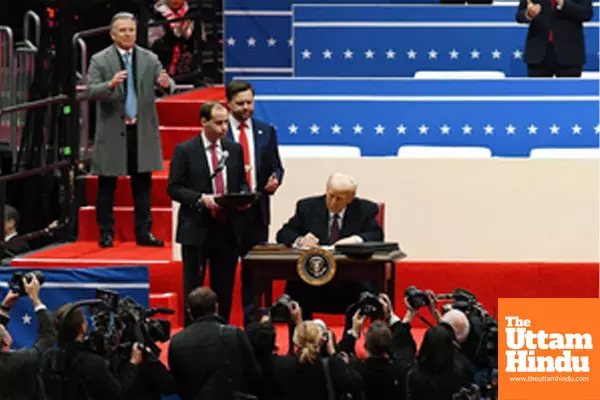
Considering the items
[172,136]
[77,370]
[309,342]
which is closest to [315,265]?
[309,342]

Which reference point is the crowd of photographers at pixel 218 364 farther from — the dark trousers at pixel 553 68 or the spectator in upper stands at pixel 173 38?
the spectator in upper stands at pixel 173 38

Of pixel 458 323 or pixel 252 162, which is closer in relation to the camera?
pixel 458 323

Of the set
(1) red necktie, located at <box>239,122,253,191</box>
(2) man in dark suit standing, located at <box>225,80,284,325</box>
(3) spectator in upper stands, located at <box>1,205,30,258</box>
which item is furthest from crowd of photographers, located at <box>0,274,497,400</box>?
(3) spectator in upper stands, located at <box>1,205,30,258</box>

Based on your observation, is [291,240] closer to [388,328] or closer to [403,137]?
[388,328]

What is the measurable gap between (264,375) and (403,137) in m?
4.75

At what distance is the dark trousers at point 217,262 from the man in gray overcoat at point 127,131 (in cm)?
180

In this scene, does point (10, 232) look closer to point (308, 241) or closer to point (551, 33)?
point (308, 241)

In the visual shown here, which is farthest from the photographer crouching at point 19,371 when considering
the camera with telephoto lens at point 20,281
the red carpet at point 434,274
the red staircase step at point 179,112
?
the red staircase step at point 179,112

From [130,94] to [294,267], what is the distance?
264cm

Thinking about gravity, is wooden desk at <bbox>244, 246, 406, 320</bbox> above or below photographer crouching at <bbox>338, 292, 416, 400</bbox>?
above

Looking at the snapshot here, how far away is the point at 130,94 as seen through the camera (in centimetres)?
1226

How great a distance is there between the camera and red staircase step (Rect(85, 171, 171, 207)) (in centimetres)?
1292

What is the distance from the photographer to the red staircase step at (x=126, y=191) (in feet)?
42.4

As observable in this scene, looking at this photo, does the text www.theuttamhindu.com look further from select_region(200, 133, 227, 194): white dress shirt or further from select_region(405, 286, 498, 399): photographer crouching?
select_region(200, 133, 227, 194): white dress shirt
